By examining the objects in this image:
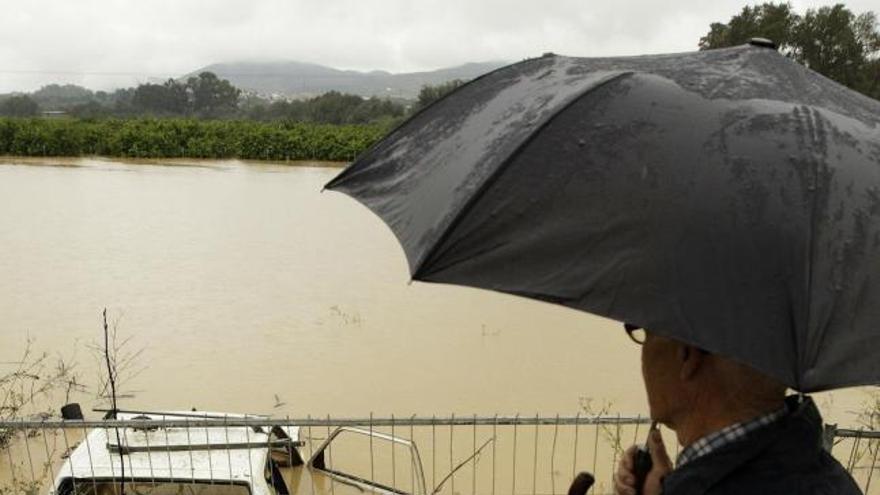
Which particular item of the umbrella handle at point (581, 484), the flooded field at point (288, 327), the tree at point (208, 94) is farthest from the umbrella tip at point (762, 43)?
the tree at point (208, 94)

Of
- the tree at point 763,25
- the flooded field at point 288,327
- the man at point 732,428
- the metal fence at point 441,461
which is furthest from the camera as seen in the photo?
the tree at point 763,25

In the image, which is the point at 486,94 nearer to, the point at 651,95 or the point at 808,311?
the point at 651,95

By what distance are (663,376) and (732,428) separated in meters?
0.17

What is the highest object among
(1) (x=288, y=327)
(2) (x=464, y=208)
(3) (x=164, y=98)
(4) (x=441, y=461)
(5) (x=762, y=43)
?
(3) (x=164, y=98)

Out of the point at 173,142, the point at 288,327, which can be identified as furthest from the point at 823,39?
the point at 288,327

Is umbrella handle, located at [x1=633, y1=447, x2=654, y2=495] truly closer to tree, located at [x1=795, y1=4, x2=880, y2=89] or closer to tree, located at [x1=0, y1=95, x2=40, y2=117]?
tree, located at [x1=795, y1=4, x2=880, y2=89]

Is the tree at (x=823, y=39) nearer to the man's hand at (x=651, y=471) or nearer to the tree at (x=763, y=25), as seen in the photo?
the tree at (x=763, y=25)

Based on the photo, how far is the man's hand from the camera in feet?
5.04

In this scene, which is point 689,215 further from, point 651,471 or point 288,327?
point 288,327

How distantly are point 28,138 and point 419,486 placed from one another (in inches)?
1261

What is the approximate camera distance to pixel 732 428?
128cm

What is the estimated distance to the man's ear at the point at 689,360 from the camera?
4.42 ft

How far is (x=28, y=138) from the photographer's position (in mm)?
31281

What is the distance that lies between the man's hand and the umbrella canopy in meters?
0.45
